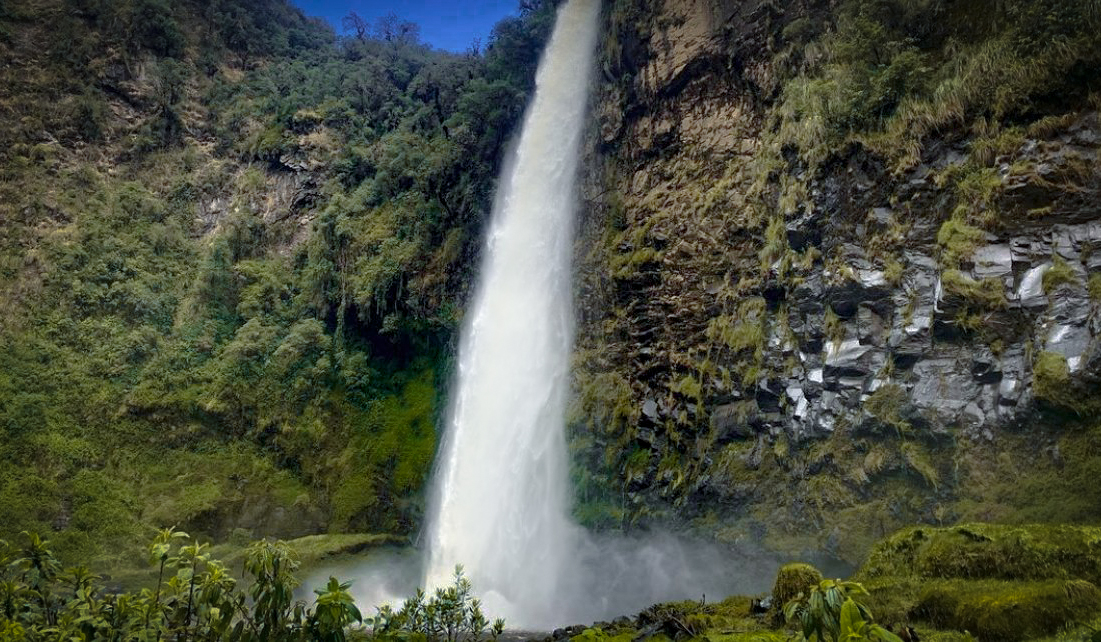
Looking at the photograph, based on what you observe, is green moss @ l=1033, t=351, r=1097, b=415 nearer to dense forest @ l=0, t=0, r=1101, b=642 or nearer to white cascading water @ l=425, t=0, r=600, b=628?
dense forest @ l=0, t=0, r=1101, b=642

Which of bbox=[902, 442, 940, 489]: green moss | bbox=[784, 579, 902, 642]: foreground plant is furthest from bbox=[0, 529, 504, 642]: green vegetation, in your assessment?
bbox=[902, 442, 940, 489]: green moss

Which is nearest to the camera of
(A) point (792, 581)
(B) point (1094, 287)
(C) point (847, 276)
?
(A) point (792, 581)

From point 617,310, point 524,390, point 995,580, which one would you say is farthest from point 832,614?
point 524,390

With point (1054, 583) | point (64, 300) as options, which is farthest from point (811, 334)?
point (64, 300)

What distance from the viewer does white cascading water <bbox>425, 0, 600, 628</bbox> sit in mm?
21156

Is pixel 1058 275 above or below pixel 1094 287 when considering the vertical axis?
above

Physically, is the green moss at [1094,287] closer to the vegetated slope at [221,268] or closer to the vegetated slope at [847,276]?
the vegetated slope at [847,276]

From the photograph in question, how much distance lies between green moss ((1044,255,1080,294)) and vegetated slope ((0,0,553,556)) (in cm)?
2089

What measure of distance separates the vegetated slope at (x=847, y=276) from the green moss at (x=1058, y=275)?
43mm

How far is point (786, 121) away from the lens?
20172mm

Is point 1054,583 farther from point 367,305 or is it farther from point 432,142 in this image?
point 432,142

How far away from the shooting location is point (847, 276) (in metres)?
16.9

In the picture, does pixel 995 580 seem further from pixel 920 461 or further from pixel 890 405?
pixel 890 405

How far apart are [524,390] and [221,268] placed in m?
17.9
